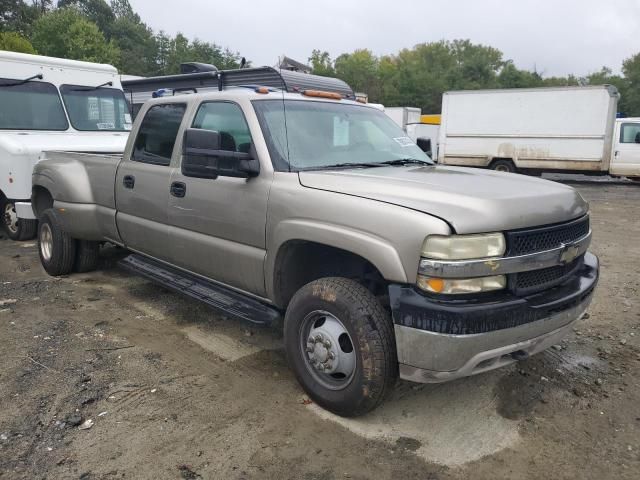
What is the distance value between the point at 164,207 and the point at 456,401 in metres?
2.60

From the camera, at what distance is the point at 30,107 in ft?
25.0

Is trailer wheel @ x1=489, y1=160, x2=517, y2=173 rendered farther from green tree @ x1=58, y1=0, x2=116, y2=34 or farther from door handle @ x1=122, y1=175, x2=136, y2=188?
green tree @ x1=58, y1=0, x2=116, y2=34

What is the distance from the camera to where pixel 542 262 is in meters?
2.84

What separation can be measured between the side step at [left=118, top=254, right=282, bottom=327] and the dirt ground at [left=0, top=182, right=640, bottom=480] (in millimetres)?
411

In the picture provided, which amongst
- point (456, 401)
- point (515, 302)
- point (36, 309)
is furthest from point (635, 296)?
point (36, 309)

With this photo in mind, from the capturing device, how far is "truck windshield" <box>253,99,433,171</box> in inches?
140

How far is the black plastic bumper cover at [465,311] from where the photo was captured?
2.60 meters

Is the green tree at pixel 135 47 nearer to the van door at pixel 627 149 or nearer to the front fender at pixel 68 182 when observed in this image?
the van door at pixel 627 149

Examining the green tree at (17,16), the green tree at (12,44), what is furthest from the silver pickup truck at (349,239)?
the green tree at (17,16)

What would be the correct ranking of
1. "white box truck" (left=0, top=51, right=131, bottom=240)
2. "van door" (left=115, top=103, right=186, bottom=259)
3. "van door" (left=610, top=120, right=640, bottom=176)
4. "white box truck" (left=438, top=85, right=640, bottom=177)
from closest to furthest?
1. "van door" (left=115, top=103, right=186, bottom=259)
2. "white box truck" (left=0, top=51, right=131, bottom=240)
3. "white box truck" (left=438, top=85, right=640, bottom=177)
4. "van door" (left=610, top=120, right=640, bottom=176)

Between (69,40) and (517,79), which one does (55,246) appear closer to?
(69,40)

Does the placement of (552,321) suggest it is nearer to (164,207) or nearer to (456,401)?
(456,401)

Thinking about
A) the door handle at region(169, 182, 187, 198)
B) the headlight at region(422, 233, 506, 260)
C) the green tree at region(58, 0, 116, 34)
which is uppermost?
the green tree at region(58, 0, 116, 34)

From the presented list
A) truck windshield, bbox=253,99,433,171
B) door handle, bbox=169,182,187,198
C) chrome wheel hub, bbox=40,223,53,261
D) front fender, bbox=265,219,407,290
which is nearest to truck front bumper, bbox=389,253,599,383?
front fender, bbox=265,219,407,290
